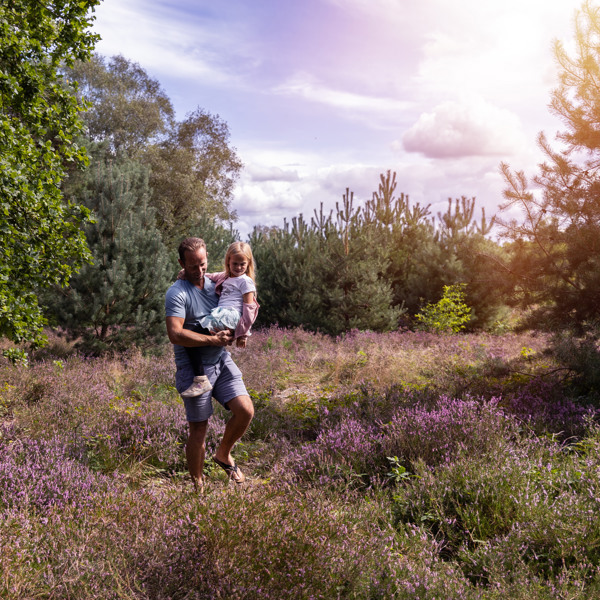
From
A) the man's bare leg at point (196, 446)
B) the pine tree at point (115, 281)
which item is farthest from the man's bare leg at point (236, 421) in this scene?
the pine tree at point (115, 281)

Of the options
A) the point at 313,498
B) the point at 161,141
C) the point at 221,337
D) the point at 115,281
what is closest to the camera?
the point at 313,498

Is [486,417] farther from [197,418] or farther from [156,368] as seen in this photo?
[156,368]

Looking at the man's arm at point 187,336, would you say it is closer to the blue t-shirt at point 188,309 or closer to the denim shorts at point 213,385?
the blue t-shirt at point 188,309

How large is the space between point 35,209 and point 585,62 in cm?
719

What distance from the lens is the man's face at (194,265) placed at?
12.7 ft

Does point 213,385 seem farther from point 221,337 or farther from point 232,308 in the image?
point 232,308

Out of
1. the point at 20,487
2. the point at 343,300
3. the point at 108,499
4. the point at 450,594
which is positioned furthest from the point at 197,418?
the point at 343,300

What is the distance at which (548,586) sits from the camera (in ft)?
8.88

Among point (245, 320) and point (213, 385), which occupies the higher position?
point (245, 320)

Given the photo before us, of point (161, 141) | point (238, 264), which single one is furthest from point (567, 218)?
point (161, 141)

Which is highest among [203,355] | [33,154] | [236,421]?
[33,154]

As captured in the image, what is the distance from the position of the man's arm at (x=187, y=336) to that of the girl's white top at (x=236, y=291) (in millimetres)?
281

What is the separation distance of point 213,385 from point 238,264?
97cm

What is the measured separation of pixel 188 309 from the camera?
3.86 m
